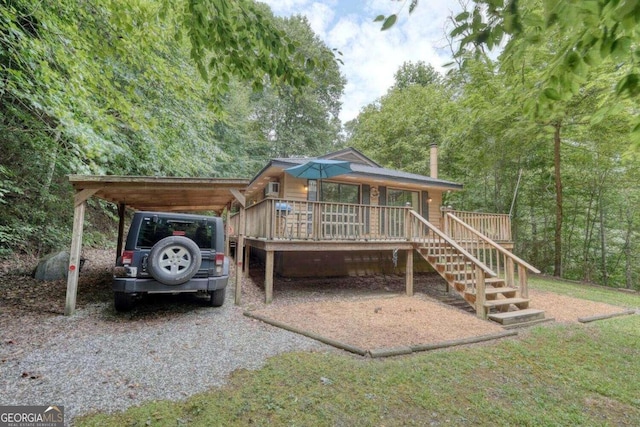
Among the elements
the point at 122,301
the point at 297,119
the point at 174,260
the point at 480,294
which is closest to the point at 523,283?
the point at 480,294

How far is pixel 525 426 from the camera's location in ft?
8.06

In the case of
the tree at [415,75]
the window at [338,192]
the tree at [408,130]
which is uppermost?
the tree at [415,75]

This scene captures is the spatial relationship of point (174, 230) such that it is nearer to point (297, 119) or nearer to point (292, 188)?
point (292, 188)

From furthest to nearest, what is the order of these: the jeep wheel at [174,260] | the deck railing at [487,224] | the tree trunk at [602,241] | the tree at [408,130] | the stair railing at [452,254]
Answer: the tree at [408,130], the tree trunk at [602,241], the deck railing at [487,224], the stair railing at [452,254], the jeep wheel at [174,260]

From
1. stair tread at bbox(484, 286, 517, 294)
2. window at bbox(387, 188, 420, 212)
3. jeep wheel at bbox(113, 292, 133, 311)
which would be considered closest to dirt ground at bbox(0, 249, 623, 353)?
jeep wheel at bbox(113, 292, 133, 311)

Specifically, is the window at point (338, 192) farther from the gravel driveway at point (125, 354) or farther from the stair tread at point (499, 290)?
the gravel driveway at point (125, 354)

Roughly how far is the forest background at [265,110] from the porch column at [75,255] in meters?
1.14

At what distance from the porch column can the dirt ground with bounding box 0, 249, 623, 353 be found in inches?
10.4

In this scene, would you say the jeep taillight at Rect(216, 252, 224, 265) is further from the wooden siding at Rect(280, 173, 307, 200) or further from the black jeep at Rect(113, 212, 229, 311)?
the wooden siding at Rect(280, 173, 307, 200)

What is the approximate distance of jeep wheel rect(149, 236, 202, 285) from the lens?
179 inches

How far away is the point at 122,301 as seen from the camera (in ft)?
16.0

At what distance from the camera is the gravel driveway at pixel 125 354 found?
8.75 feet

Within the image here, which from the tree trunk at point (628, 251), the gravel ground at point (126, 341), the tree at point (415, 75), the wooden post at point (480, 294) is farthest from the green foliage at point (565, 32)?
the tree at point (415, 75)

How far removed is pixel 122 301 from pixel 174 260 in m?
1.28
